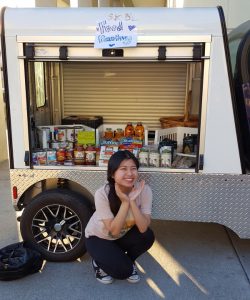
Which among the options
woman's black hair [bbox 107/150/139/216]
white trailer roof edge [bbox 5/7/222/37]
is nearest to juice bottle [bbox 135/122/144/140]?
woman's black hair [bbox 107/150/139/216]

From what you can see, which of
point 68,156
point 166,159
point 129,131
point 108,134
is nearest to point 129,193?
point 166,159

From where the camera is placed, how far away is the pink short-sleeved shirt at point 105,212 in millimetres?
2545

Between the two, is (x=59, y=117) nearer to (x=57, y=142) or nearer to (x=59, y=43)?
(x=57, y=142)

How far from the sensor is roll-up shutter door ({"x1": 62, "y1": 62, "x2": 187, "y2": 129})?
389 cm

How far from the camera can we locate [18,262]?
9.13 ft

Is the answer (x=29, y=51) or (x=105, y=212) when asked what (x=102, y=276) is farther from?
(x=29, y=51)

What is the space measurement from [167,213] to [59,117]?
1.89 m

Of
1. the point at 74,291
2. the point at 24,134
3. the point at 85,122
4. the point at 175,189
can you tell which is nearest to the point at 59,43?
the point at 24,134

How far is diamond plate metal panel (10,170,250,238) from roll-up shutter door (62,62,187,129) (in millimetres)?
1270

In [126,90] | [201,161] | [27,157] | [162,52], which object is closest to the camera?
[162,52]

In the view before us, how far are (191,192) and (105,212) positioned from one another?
79 centimetres

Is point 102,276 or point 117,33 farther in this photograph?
point 102,276

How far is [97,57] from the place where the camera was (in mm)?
2662

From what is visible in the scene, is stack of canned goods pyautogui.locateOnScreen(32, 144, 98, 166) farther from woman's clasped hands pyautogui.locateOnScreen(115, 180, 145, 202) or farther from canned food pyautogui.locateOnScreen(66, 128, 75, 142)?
woman's clasped hands pyautogui.locateOnScreen(115, 180, 145, 202)
